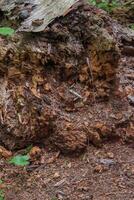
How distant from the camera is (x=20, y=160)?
11.3ft

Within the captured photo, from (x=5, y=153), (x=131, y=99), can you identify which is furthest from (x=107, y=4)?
(x=5, y=153)

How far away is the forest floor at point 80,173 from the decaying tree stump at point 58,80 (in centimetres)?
11

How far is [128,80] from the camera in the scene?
4.16 metres

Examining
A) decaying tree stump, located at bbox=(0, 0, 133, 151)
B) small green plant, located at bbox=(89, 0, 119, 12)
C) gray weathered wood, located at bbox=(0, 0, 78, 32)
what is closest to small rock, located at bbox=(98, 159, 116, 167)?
decaying tree stump, located at bbox=(0, 0, 133, 151)

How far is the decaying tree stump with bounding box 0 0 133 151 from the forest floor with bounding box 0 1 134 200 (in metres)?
0.11

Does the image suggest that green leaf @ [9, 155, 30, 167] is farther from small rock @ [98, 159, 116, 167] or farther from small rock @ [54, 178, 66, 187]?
small rock @ [98, 159, 116, 167]

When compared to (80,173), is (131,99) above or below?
above

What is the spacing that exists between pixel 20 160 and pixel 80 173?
0.51 m

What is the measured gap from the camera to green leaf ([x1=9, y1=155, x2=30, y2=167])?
3406 mm

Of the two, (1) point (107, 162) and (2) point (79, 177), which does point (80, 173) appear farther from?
(1) point (107, 162)

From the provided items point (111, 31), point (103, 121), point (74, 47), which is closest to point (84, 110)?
point (103, 121)

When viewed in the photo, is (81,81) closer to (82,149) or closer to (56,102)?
(56,102)

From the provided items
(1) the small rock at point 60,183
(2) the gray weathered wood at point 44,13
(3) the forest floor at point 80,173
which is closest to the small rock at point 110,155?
(3) the forest floor at point 80,173

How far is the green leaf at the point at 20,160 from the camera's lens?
11.2ft
